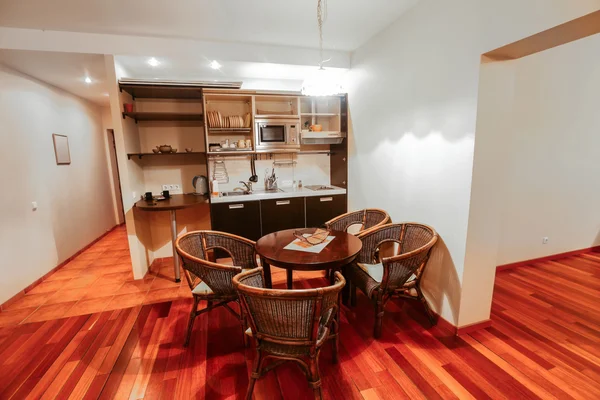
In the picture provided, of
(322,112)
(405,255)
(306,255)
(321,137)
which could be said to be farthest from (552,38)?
(322,112)

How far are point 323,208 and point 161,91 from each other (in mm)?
2520

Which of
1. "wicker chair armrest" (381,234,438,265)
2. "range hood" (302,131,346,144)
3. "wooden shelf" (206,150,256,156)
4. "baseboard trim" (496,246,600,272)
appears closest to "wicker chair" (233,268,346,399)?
"wicker chair armrest" (381,234,438,265)

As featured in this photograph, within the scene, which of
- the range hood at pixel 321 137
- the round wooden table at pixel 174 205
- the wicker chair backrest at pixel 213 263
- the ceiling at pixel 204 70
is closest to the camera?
the wicker chair backrest at pixel 213 263

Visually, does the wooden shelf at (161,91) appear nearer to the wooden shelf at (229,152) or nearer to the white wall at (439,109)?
the wooden shelf at (229,152)

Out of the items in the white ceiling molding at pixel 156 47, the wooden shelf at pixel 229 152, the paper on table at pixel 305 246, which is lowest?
the paper on table at pixel 305 246

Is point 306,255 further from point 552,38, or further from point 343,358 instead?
point 552,38

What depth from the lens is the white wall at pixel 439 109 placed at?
1733 mm

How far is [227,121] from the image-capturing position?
11.6 ft

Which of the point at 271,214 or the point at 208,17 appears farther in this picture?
the point at 271,214

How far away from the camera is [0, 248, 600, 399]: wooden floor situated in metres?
1.70

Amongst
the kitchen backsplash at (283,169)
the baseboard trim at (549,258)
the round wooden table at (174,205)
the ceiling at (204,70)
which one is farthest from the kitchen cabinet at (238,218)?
the baseboard trim at (549,258)

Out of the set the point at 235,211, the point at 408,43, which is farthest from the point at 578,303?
the point at 235,211

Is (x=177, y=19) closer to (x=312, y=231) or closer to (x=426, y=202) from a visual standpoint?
(x=312, y=231)

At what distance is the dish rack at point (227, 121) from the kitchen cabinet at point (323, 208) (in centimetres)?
132
